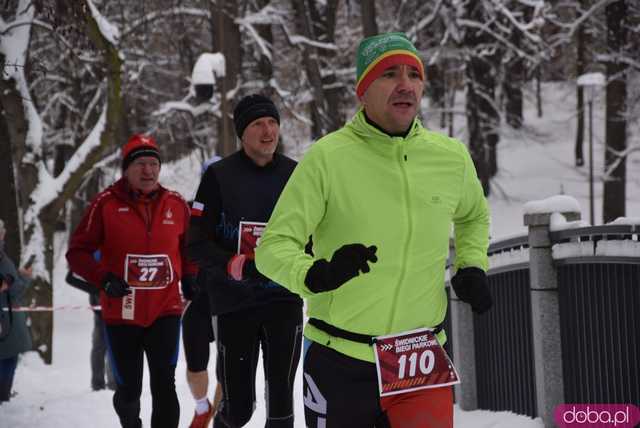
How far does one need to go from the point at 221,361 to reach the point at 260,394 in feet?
12.8

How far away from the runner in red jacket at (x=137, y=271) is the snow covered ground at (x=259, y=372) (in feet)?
5.66

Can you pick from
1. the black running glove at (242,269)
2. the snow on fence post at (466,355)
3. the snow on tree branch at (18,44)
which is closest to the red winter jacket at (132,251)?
the black running glove at (242,269)

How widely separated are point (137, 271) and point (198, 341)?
886 mm

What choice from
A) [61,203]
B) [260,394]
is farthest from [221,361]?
[61,203]

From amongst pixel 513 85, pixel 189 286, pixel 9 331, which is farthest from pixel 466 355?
pixel 513 85

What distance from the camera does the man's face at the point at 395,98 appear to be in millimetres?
3414

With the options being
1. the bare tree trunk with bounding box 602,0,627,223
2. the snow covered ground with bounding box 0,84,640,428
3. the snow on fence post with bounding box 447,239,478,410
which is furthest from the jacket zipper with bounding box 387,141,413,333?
the bare tree trunk with bounding box 602,0,627,223

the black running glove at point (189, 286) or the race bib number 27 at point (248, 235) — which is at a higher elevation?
the race bib number 27 at point (248, 235)

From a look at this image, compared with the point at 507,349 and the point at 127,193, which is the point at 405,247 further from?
the point at 507,349

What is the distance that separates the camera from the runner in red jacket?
240 inches

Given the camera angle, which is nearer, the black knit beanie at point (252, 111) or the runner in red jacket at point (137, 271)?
the black knit beanie at point (252, 111)

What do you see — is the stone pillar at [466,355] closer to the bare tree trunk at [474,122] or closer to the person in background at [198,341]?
the person in background at [198,341]

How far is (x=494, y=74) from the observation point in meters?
25.0

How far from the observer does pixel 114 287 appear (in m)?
5.94
